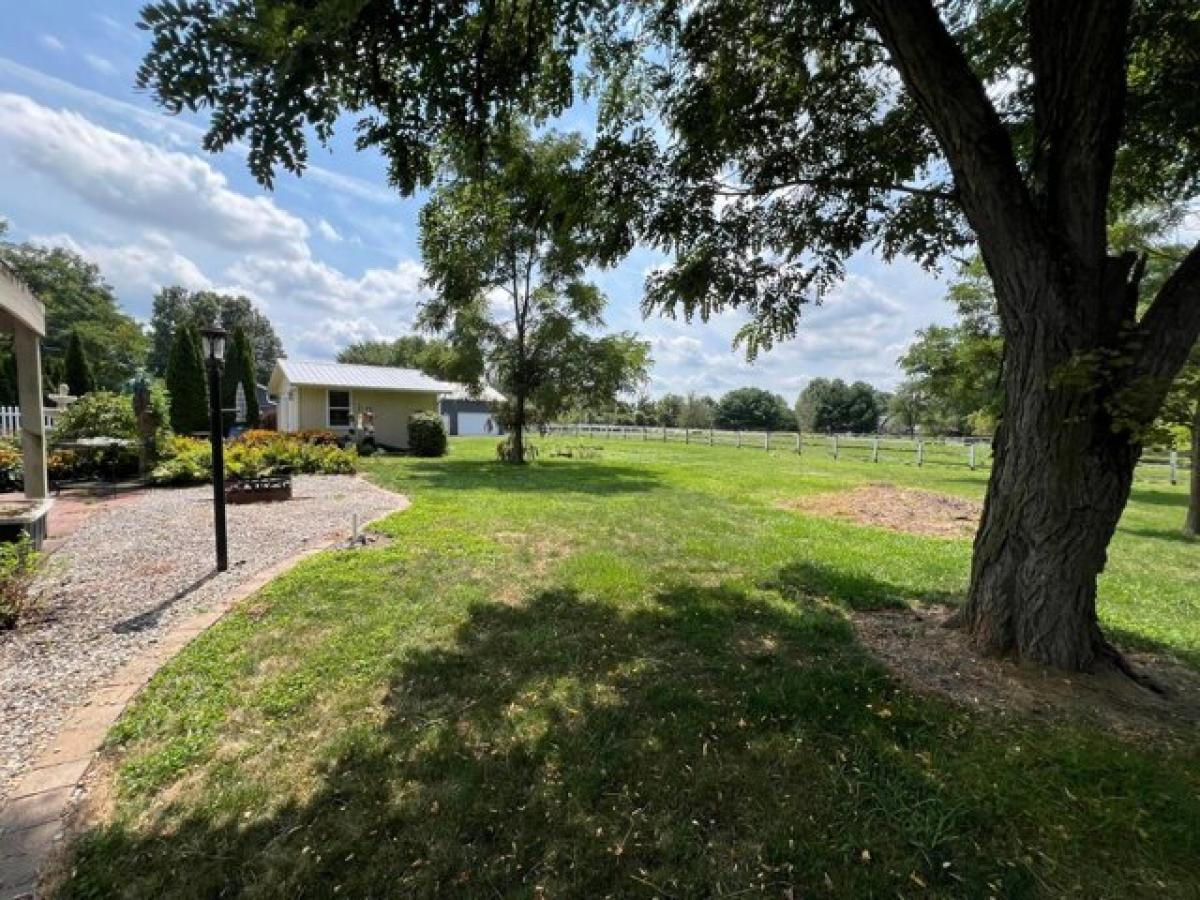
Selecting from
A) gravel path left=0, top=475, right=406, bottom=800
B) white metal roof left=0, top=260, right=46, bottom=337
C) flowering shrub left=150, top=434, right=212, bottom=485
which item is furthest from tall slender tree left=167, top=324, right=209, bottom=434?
white metal roof left=0, top=260, right=46, bottom=337

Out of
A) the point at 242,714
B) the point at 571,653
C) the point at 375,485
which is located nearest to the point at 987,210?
the point at 571,653

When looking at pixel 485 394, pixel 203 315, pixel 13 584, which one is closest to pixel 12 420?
pixel 485 394

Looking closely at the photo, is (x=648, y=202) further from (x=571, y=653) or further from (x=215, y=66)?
(x=571, y=653)

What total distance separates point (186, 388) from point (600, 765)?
972 inches

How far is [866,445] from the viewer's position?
3084 cm

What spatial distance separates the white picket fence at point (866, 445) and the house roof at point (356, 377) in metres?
5.13

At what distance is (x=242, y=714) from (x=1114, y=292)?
4.96 metres

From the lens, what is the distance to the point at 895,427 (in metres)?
65.3

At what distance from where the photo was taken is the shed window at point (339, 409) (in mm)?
19828

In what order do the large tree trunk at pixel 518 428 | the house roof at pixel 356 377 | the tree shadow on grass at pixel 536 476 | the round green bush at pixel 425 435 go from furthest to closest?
the house roof at pixel 356 377 → the round green bush at pixel 425 435 → the large tree trunk at pixel 518 428 → the tree shadow on grass at pixel 536 476

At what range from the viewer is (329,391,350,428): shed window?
19.8 meters

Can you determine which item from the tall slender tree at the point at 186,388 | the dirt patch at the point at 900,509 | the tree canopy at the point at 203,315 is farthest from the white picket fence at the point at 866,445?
the tree canopy at the point at 203,315

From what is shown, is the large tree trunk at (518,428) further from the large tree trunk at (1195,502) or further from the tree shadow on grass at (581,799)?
the large tree trunk at (1195,502)

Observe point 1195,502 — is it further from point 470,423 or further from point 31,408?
point 470,423
